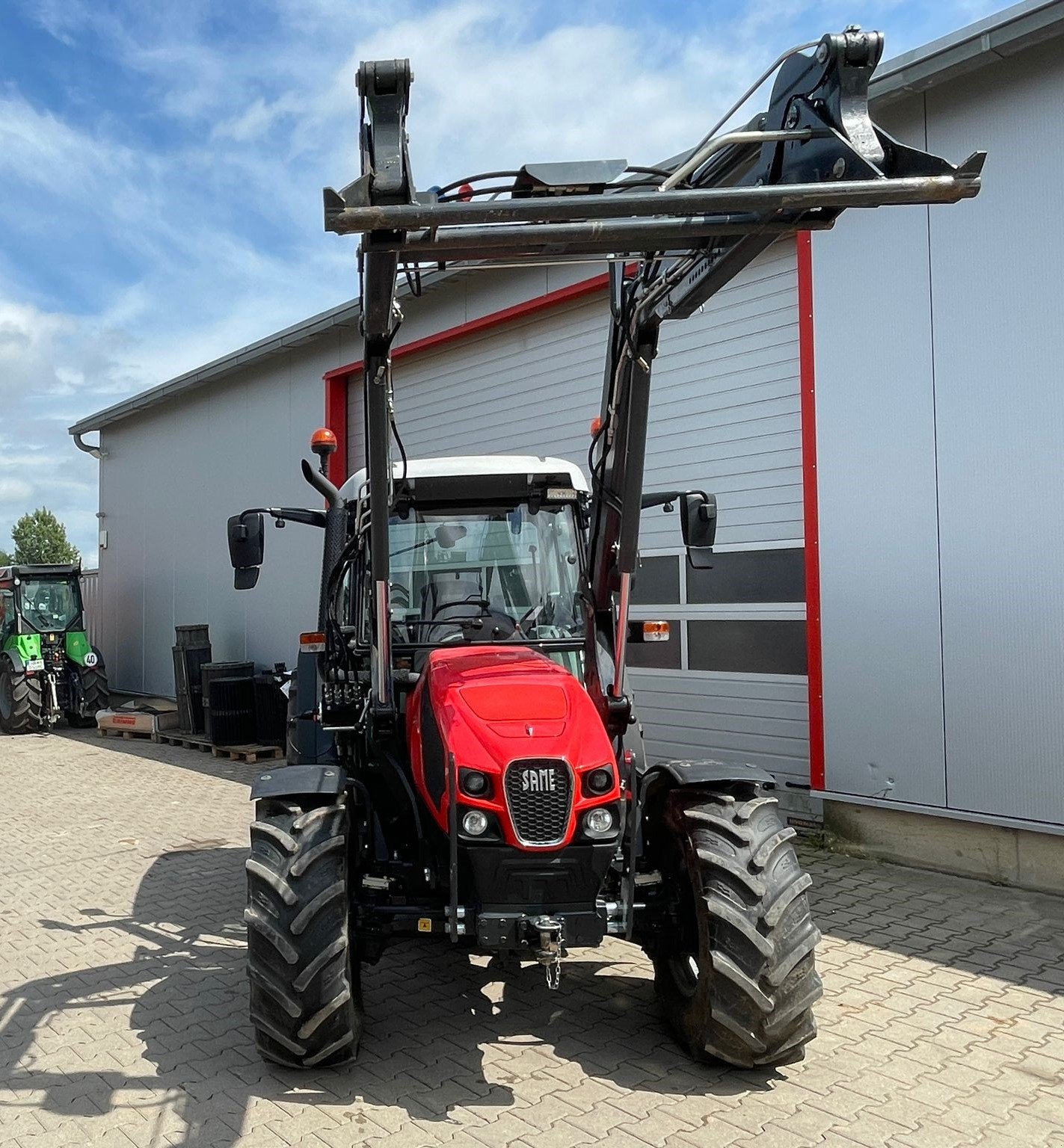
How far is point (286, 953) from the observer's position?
11.0 ft

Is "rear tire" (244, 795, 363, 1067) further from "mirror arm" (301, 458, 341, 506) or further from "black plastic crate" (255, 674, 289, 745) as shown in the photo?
"black plastic crate" (255, 674, 289, 745)

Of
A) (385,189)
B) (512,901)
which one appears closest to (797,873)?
(512,901)

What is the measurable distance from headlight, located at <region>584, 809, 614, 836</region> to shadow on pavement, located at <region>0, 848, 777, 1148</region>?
33.3 inches

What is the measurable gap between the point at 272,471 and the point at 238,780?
4373 mm

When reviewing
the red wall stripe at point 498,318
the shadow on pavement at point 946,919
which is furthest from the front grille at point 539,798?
the red wall stripe at point 498,318

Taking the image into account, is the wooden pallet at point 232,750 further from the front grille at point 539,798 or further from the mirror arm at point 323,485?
the front grille at point 539,798

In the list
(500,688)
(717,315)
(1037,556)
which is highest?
(717,315)

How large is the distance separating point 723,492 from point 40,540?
74.0 m

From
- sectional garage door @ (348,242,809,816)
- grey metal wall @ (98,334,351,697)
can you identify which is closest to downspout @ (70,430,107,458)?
grey metal wall @ (98,334,351,697)

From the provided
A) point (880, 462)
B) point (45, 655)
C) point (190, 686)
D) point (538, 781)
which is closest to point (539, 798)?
point (538, 781)

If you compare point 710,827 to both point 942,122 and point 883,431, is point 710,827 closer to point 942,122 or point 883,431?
point 883,431

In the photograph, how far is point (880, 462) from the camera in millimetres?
6512

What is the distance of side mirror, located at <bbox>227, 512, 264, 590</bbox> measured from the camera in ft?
16.5

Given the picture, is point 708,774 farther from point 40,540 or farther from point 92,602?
point 40,540
